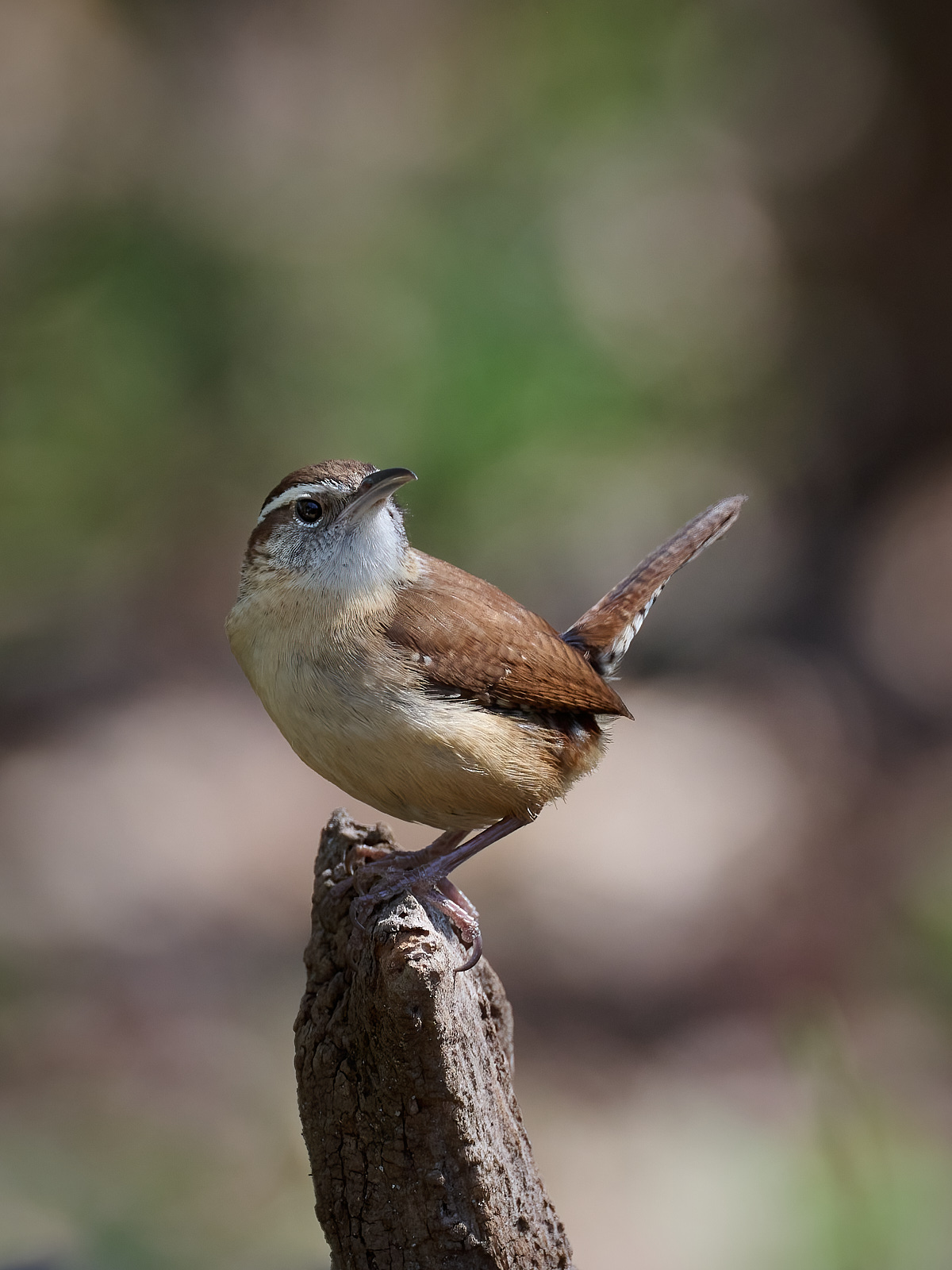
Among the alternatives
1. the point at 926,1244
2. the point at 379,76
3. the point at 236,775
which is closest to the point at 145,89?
the point at 379,76

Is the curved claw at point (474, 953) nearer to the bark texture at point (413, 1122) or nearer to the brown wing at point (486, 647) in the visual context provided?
the bark texture at point (413, 1122)

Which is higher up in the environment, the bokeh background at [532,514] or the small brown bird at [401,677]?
the bokeh background at [532,514]

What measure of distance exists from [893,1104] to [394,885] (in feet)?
14.0

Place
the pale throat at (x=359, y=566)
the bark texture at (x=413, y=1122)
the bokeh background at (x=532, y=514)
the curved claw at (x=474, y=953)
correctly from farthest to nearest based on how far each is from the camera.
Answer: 1. the bokeh background at (x=532, y=514)
2. the pale throat at (x=359, y=566)
3. the curved claw at (x=474, y=953)
4. the bark texture at (x=413, y=1122)

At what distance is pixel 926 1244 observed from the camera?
15.1 feet

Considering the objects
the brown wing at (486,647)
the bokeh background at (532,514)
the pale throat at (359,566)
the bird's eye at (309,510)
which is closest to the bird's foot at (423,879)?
the brown wing at (486,647)

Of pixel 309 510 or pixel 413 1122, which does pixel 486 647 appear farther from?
pixel 413 1122

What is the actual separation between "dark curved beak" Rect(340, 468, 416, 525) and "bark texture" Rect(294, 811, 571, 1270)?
1.09m

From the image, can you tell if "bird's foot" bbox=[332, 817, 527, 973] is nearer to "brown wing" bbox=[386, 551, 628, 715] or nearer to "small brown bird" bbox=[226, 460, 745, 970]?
"small brown bird" bbox=[226, 460, 745, 970]

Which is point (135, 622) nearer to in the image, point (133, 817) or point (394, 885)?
point (133, 817)

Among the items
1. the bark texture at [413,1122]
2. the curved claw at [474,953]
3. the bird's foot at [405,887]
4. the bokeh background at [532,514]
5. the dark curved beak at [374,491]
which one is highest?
the bokeh background at [532,514]

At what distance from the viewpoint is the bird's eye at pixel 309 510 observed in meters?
3.69

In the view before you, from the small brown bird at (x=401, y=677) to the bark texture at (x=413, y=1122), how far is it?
0.90ft

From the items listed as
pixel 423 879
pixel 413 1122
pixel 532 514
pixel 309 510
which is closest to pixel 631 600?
pixel 309 510
